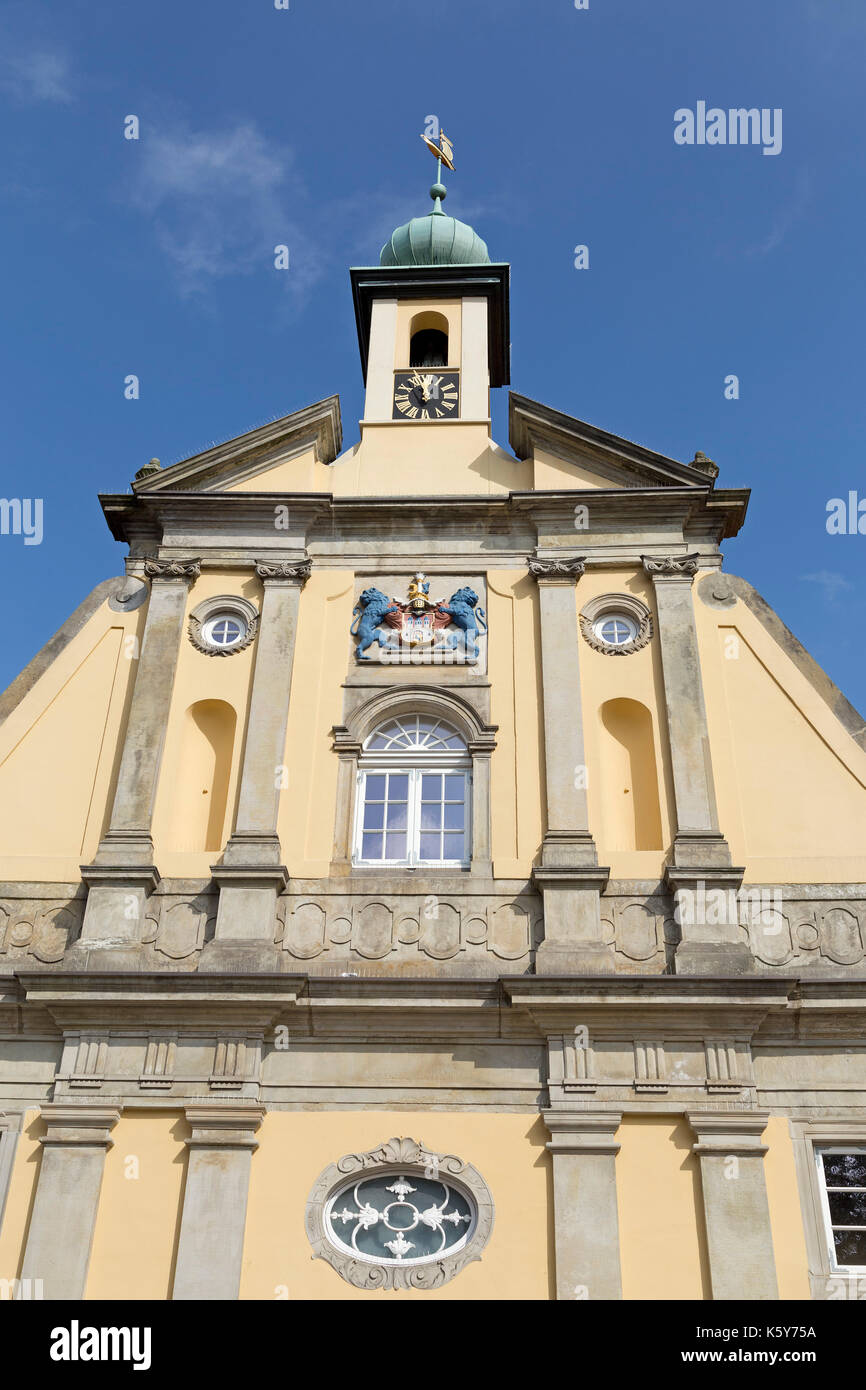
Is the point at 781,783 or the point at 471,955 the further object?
the point at 781,783

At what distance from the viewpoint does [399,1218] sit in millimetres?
11609

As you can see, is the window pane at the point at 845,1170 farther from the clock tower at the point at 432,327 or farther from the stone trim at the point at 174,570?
the clock tower at the point at 432,327

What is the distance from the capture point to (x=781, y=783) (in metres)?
13.8

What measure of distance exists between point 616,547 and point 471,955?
18.1 ft

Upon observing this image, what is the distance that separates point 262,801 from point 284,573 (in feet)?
10.1

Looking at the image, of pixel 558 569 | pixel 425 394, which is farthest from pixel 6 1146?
pixel 425 394

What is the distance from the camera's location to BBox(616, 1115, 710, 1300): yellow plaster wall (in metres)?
11.1

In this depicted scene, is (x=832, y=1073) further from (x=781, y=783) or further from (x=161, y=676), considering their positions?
(x=161, y=676)

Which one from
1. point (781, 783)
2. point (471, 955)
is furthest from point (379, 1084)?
point (781, 783)

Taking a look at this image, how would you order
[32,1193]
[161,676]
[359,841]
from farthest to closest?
[161,676], [359,841], [32,1193]

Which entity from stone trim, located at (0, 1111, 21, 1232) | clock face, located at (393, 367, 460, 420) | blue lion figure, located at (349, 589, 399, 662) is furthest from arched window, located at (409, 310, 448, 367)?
stone trim, located at (0, 1111, 21, 1232)

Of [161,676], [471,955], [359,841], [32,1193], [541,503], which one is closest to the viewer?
[32,1193]

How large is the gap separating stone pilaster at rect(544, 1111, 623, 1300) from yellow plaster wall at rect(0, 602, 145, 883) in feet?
18.4

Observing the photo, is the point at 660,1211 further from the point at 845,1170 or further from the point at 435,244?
the point at 435,244
